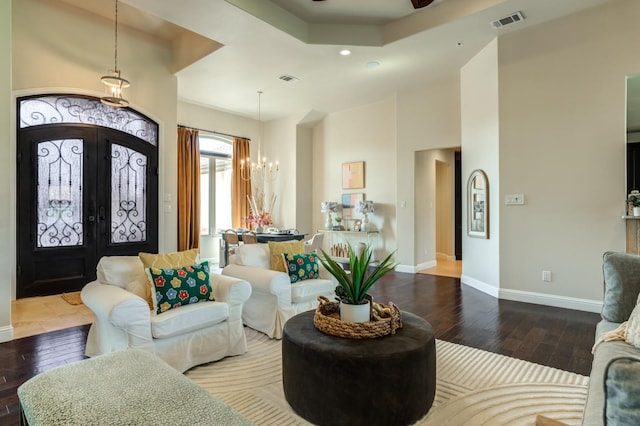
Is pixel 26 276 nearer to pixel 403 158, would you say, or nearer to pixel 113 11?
pixel 113 11

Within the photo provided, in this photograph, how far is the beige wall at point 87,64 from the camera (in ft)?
14.3

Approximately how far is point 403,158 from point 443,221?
2443 millimetres

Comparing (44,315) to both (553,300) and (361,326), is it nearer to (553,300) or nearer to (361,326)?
(361,326)

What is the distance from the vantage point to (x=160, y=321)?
239 centimetres

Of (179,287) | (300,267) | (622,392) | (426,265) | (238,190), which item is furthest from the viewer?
(238,190)

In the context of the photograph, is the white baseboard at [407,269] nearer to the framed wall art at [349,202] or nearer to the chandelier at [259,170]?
the framed wall art at [349,202]

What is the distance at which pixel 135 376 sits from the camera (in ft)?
4.79

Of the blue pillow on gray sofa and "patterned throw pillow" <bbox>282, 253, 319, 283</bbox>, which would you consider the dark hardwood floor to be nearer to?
"patterned throw pillow" <bbox>282, 253, 319, 283</bbox>

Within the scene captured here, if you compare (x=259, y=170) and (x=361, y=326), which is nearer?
(x=361, y=326)

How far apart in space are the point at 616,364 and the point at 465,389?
1.79 metres

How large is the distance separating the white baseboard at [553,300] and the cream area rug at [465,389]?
2.06 meters

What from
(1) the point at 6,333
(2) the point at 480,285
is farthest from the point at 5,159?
(2) the point at 480,285

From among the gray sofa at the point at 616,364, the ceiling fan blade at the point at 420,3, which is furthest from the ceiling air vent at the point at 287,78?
the gray sofa at the point at 616,364

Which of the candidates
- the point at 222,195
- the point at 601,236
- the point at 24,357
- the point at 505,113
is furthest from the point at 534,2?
the point at 222,195
